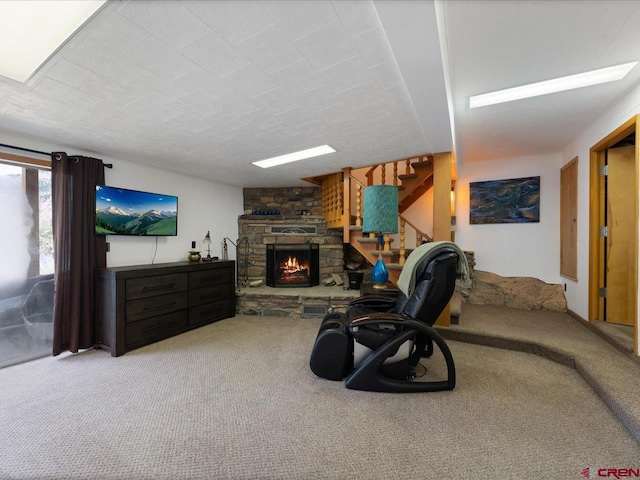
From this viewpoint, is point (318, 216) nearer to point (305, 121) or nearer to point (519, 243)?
point (305, 121)

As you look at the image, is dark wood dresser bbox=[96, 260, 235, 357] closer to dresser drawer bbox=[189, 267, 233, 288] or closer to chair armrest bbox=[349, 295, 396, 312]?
dresser drawer bbox=[189, 267, 233, 288]

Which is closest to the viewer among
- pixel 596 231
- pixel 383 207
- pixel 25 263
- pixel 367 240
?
pixel 25 263

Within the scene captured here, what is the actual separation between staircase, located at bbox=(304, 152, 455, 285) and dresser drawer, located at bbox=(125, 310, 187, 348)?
2.58 meters

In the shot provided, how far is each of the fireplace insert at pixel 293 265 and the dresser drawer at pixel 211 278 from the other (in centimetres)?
81

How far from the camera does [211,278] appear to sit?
150 inches

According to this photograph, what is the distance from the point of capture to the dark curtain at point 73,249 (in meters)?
2.69

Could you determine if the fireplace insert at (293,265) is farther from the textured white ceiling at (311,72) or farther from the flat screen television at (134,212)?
the textured white ceiling at (311,72)

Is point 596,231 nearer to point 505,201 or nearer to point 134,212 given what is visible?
point 505,201

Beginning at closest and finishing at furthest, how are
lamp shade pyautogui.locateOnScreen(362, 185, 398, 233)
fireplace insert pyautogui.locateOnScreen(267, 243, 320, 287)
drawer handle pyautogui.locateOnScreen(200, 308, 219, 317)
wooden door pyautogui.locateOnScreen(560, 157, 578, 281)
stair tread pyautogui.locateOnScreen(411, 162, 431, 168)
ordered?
1. lamp shade pyautogui.locateOnScreen(362, 185, 398, 233)
2. wooden door pyautogui.locateOnScreen(560, 157, 578, 281)
3. drawer handle pyautogui.locateOnScreen(200, 308, 219, 317)
4. stair tread pyautogui.locateOnScreen(411, 162, 431, 168)
5. fireplace insert pyautogui.locateOnScreen(267, 243, 320, 287)

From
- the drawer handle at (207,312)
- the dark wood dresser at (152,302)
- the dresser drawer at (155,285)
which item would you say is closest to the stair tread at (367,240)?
the dark wood dresser at (152,302)

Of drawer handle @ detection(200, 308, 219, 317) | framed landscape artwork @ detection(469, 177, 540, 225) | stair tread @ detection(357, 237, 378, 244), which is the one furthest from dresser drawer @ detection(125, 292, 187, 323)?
framed landscape artwork @ detection(469, 177, 540, 225)

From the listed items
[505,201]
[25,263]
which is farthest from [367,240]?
[25,263]

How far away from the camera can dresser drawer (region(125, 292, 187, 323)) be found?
288 cm

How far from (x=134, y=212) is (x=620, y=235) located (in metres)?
5.60
